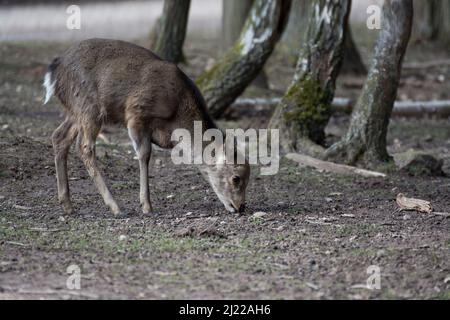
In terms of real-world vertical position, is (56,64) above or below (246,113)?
above

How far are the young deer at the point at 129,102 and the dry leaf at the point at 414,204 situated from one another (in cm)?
145

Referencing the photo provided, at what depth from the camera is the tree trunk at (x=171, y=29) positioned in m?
13.6

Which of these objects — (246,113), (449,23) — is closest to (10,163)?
(246,113)

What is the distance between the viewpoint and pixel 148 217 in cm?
801

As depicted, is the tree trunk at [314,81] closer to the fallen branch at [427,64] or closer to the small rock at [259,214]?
the small rock at [259,214]

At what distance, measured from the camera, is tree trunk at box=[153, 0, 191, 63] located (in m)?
13.6

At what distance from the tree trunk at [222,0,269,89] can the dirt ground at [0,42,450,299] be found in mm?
4517

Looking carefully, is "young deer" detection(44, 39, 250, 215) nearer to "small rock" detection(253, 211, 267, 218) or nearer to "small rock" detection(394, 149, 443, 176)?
"small rock" detection(253, 211, 267, 218)

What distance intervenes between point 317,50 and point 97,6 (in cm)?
1459

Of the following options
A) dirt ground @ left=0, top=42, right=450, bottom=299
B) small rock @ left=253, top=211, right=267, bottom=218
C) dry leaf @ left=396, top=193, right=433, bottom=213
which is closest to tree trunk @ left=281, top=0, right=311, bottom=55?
dirt ground @ left=0, top=42, right=450, bottom=299

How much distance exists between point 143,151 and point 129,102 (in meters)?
0.45

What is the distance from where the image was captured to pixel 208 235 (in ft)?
24.0

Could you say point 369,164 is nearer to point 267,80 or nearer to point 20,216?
point 20,216

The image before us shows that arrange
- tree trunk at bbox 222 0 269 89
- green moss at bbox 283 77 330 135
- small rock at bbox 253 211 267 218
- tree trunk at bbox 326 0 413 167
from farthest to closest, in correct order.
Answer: tree trunk at bbox 222 0 269 89 < green moss at bbox 283 77 330 135 < tree trunk at bbox 326 0 413 167 < small rock at bbox 253 211 267 218
